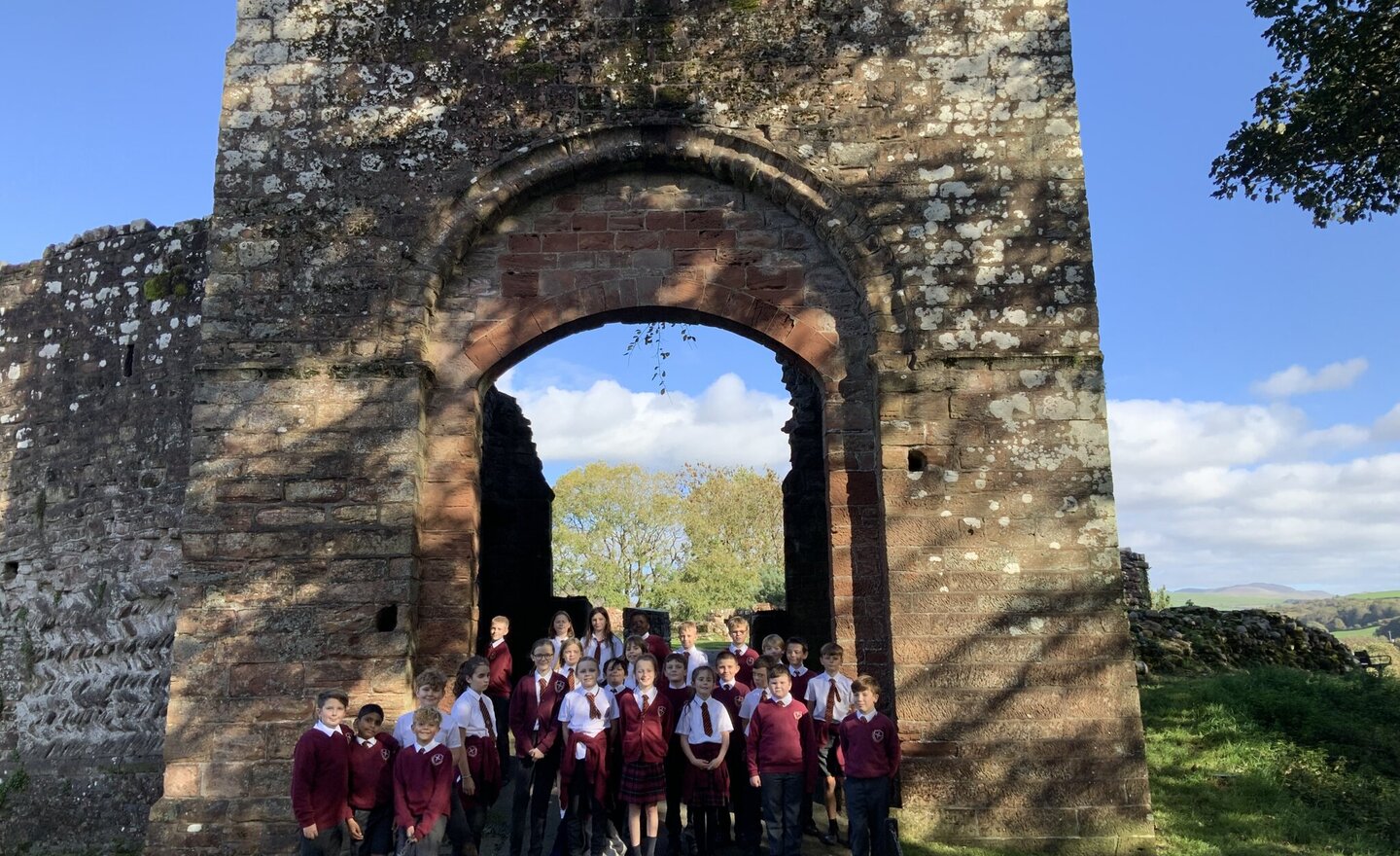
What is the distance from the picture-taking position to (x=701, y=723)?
601 cm

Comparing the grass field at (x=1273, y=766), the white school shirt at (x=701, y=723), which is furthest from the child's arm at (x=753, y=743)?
the grass field at (x=1273, y=766)

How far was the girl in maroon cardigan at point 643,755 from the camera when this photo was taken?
5.78m

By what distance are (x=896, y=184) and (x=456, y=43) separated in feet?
11.7

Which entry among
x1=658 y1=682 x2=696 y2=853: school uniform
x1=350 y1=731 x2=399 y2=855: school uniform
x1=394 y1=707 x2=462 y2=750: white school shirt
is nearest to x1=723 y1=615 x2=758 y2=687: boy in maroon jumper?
x1=658 y1=682 x2=696 y2=853: school uniform

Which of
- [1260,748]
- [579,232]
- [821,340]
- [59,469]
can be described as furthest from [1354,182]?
[59,469]

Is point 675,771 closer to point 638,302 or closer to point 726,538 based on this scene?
point 638,302

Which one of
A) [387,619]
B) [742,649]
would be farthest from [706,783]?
[387,619]

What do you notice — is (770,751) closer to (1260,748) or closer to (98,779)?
(1260,748)

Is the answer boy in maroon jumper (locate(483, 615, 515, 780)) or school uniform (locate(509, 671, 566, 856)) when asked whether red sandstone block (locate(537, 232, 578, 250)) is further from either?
school uniform (locate(509, 671, 566, 856))

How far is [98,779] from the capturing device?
31.4 feet

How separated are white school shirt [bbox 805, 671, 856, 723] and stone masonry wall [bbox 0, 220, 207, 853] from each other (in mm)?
6476

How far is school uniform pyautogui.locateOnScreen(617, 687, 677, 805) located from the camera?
5.77 metres

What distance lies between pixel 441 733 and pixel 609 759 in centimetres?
104

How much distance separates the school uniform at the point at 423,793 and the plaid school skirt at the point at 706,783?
4.87ft
